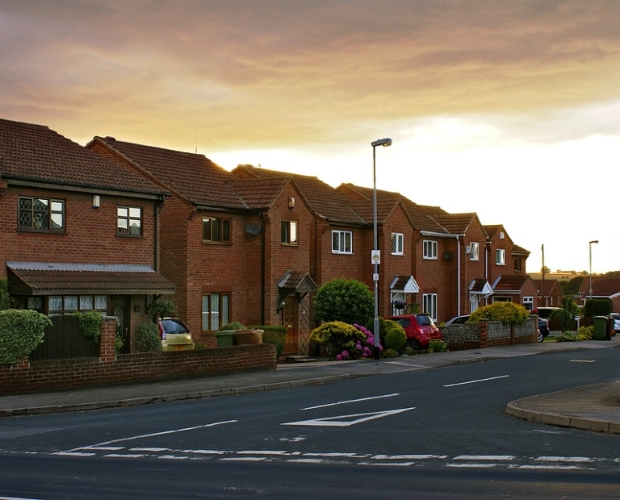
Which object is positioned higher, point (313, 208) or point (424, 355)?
point (313, 208)

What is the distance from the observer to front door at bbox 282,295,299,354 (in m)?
40.9

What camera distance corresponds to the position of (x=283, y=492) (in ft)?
33.7

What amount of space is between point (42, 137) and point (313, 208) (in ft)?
50.6

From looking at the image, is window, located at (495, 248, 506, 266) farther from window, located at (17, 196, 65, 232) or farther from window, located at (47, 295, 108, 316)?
window, located at (17, 196, 65, 232)

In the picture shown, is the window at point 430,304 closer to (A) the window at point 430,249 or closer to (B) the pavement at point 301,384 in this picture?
(A) the window at point 430,249

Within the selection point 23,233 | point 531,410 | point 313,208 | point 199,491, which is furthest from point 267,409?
point 313,208

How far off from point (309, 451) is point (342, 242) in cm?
3401

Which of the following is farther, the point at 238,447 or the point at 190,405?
the point at 190,405

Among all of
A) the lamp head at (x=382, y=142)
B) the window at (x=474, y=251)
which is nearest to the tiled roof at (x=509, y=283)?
the window at (x=474, y=251)

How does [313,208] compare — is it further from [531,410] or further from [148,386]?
[531,410]

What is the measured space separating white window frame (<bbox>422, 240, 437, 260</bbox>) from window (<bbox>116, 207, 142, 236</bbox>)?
26031 millimetres

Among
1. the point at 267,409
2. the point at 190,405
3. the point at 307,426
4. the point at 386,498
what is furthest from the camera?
the point at 190,405

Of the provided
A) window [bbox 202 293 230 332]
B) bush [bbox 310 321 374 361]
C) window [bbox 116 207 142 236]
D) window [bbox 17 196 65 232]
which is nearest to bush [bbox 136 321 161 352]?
window [bbox 116 207 142 236]

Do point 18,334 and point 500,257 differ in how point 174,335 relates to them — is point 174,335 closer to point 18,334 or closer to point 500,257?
point 18,334
